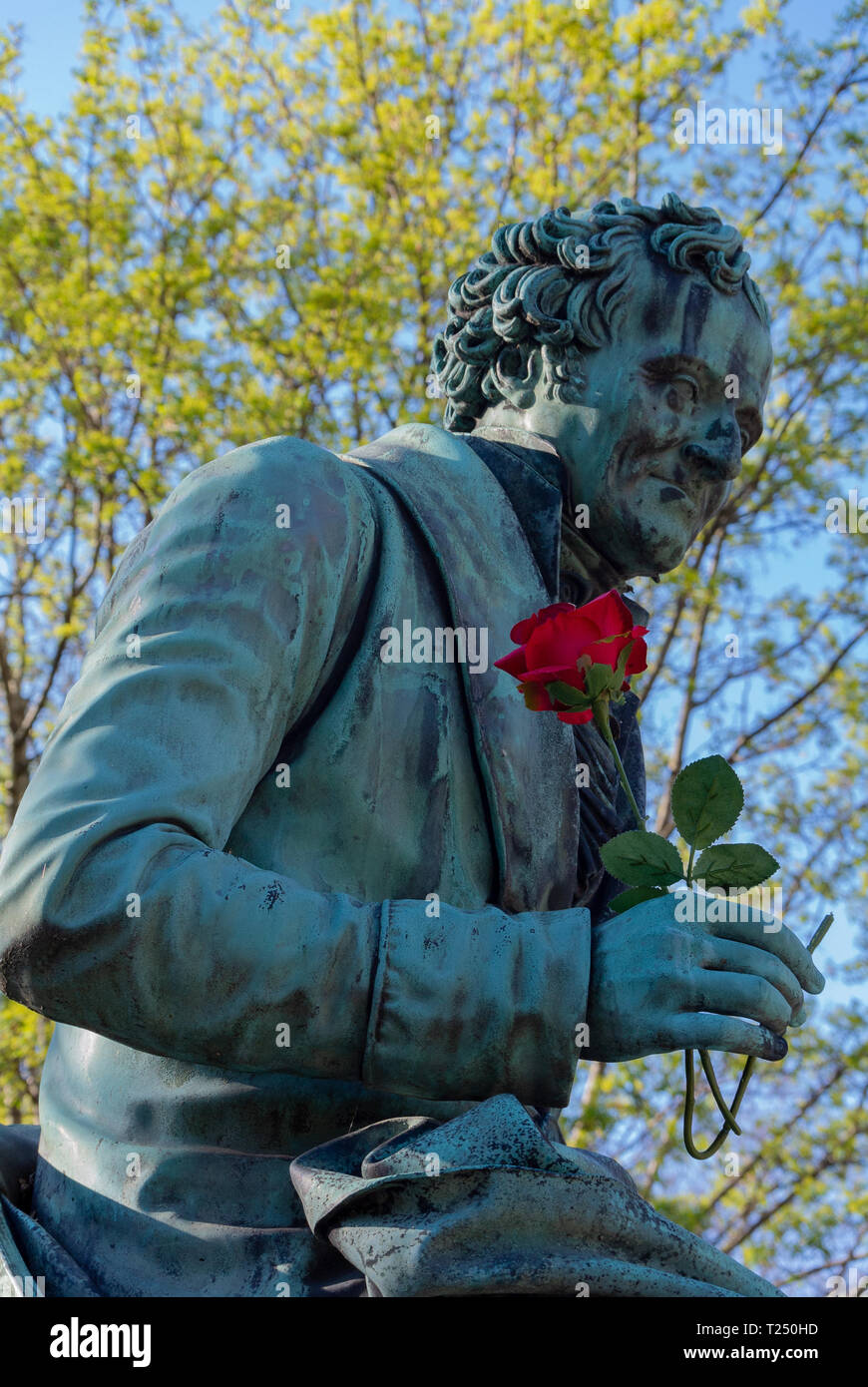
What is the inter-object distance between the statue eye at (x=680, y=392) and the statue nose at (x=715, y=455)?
8 cm

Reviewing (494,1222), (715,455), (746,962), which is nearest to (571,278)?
(715,455)

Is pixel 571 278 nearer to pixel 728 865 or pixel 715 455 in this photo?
pixel 715 455

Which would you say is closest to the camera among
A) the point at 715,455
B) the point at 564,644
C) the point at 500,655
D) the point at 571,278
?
the point at 564,644

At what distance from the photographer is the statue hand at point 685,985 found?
93.7 inches

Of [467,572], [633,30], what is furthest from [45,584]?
[467,572]

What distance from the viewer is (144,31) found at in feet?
43.4

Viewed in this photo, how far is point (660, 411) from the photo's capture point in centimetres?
335

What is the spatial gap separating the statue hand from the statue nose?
1131mm

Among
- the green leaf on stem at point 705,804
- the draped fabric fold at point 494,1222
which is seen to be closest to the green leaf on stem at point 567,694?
the green leaf on stem at point 705,804

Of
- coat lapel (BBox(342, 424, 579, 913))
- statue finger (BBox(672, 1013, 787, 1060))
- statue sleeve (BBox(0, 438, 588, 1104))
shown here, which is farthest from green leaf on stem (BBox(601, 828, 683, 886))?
coat lapel (BBox(342, 424, 579, 913))

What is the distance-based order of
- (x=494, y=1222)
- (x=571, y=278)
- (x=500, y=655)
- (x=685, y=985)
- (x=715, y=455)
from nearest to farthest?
(x=494, y=1222) < (x=685, y=985) < (x=500, y=655) < (x=715, y=455) < (x=571, y=278)

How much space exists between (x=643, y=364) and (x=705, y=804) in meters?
1.10

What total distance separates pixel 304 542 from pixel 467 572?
38 centimetres

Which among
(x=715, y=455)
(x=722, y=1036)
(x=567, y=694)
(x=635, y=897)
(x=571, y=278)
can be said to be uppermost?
(x=571, y=278)
